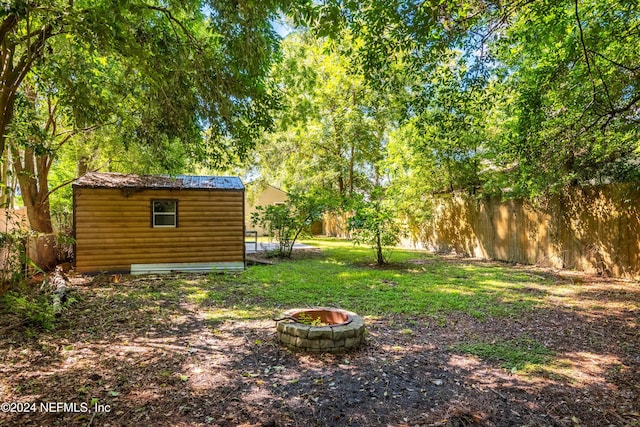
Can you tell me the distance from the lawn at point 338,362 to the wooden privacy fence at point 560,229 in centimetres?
129

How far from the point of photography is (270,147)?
20.6 meters

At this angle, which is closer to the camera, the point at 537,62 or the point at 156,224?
the point at 537,62

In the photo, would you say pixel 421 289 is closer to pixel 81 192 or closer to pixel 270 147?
pixel 81 192

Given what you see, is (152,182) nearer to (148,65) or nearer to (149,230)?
(149,230)

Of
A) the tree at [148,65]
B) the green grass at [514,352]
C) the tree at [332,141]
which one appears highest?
the tree at [332,141]

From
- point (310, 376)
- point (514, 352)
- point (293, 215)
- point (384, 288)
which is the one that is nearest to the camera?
point (310, 376)

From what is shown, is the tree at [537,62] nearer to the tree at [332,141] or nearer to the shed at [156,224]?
the shed at [156,224]

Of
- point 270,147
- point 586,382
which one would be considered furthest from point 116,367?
point 270,147

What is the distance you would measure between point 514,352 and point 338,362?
196cm

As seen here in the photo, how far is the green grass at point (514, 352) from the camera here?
354 cm

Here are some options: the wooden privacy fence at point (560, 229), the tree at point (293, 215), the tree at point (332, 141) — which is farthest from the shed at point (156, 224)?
the wooden privacy fence at point (560, 229)

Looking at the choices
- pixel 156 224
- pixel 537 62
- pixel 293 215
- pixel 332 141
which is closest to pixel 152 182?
pixel 156 224

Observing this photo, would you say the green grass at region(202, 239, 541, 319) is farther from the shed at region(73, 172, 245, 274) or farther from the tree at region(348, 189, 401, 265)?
the shed at region(73, 172, 245, 274)

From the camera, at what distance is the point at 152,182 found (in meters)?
9.60
